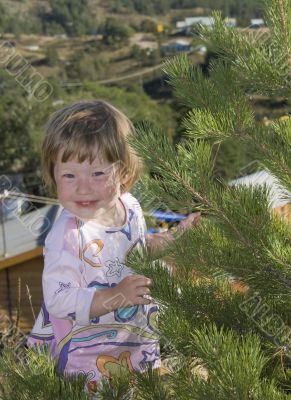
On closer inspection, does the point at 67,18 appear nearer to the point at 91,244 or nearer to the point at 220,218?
the point at 91,244

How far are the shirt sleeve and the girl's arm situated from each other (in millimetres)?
171

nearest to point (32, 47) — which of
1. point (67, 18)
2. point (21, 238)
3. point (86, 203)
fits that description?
point (67, 18)

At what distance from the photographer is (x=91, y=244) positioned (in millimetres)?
1495

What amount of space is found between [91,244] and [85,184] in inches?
5.4

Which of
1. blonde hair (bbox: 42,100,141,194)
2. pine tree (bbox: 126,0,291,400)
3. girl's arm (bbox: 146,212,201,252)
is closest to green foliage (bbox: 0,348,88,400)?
pine tree (bbox: 126,0,291,400)

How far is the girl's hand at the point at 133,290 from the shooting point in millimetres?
1263

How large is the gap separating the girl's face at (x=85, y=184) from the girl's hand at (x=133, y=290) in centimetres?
24

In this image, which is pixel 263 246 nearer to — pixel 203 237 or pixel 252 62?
pixel 203 237

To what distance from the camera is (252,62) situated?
1.19m

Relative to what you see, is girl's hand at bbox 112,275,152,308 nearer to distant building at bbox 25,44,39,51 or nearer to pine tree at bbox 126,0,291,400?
pine tree at bbox 126,0,291,400

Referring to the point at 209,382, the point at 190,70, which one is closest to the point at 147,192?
the point at 190,70

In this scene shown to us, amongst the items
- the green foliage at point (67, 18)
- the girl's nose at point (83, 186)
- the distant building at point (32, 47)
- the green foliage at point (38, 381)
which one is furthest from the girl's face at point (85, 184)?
the distant building at point (32, 47)

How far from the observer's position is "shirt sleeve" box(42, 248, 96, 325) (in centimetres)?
139

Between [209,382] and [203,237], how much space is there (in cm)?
29
